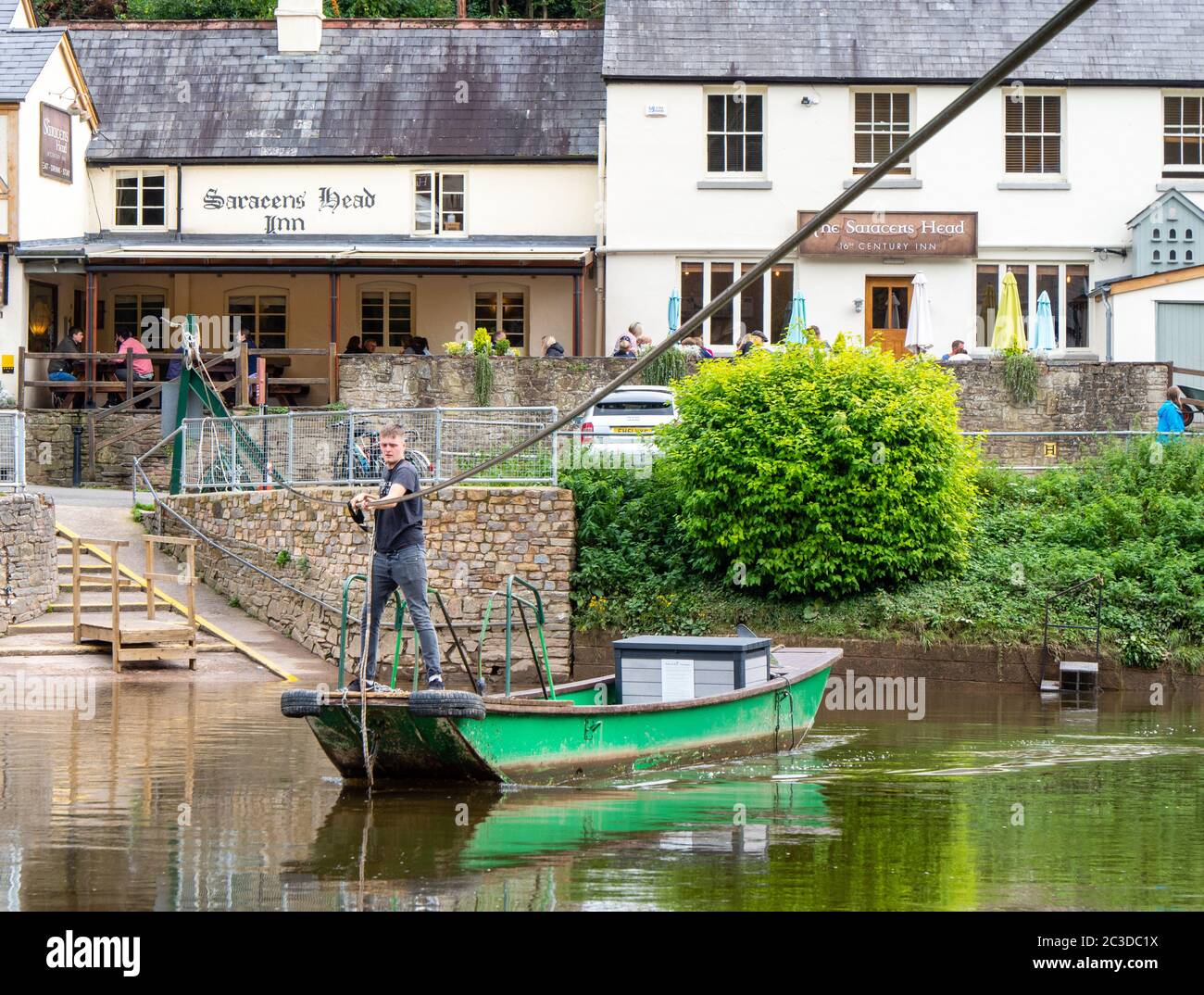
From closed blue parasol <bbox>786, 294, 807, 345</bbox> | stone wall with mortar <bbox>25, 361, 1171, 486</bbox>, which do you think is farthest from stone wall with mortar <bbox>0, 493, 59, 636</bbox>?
closed blue parasol <bbox>786, 294, 807, 345</bbox>

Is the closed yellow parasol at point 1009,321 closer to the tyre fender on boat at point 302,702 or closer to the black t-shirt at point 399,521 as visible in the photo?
the black t-shirt at point 399,521

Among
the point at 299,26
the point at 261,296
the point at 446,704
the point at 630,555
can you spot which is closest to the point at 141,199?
the point at 261,296

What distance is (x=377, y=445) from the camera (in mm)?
23656

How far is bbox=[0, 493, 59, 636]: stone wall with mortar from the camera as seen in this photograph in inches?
828

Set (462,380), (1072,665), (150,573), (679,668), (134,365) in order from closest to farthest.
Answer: (679,668), (150,573), (1072,665), (462,380), (134,365)

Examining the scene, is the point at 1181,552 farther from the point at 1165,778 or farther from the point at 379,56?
the point at 379,56

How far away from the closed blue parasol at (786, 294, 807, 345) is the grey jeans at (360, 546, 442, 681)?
1405 cm

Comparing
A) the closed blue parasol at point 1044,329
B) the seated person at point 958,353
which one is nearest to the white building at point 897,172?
the closed blue parasol at point 1044,329

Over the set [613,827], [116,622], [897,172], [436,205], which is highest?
[897,172]

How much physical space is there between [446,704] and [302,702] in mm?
1090

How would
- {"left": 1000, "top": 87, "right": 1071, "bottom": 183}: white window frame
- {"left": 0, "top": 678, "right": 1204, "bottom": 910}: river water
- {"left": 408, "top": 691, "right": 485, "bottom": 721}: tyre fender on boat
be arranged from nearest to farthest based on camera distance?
{"left": 0, "top": 678, "right": 1204, "bottom": 910}: river water
{"left": 408, "top": 691, "right": 485, "bottom": 721}: tyre fender on boat
{"left": 1000, "top": 87, "right": 1071, "bottom": 183}: white window frame

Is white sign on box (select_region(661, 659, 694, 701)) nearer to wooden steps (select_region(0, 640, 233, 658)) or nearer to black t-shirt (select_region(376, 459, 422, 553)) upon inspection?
black t-shirt (select_region(376, 459, 422, 553))

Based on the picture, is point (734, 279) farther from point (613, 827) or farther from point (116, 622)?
point (613, 827)
